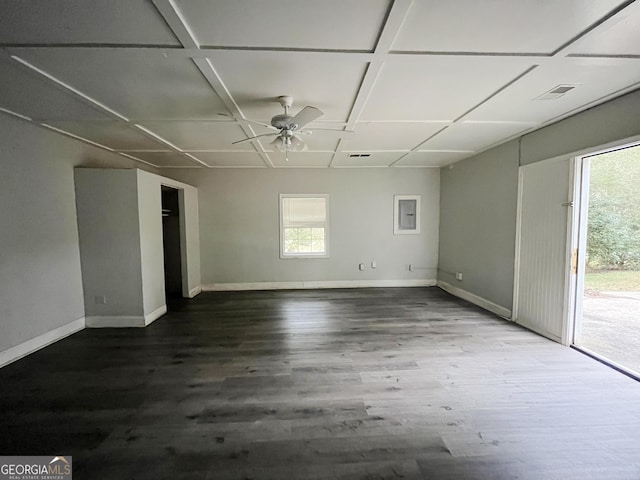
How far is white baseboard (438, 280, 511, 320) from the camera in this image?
3.99m

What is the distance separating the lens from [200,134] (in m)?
3.45

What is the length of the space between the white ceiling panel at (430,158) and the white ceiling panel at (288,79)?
2.57 metres

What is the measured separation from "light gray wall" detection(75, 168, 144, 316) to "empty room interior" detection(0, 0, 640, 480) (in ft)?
0.09

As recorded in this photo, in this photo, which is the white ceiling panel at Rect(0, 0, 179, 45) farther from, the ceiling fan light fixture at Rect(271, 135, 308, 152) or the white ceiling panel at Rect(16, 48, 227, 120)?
the ceiling fan light fixture at Rect(271, 135, 308, 152)

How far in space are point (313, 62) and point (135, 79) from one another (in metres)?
1.46

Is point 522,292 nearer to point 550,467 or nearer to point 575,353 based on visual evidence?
point 575,353

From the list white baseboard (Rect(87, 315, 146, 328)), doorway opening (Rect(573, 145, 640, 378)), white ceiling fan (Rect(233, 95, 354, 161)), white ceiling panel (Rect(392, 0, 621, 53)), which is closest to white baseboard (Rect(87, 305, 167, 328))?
white baseboard (Rect(87, 315, 146, 328))

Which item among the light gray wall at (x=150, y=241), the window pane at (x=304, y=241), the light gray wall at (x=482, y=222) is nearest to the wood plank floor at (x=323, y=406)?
the light gray wall at (x=150, y=241)

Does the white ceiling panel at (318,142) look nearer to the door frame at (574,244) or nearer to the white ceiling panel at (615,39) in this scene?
the white ceiling panel at (615,39)

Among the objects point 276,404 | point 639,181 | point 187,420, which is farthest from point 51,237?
point 639,181

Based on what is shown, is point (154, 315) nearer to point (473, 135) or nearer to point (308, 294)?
point (308, 294)

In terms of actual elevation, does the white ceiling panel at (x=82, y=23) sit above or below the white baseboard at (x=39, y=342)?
above

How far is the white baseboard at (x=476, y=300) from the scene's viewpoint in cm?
399

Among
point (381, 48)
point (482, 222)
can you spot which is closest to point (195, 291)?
point (381, 48)
